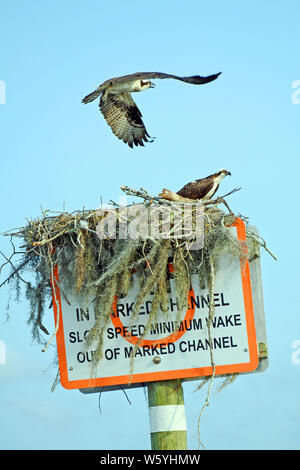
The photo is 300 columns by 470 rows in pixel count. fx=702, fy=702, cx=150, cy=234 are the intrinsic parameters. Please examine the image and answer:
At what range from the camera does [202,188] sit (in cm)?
634

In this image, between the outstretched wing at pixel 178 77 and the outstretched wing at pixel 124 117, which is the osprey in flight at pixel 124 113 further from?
the outstretched wing at pixel 178 77

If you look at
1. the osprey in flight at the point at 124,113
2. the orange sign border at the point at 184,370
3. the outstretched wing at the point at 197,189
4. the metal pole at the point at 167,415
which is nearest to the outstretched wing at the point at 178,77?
the osprey in flight at the point at 124,113

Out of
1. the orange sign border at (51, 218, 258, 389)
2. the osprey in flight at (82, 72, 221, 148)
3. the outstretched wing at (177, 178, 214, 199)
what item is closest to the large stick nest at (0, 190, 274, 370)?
the orange sign border at (51, 218, 258, 389)

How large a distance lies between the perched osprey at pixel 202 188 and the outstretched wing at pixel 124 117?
61.4 inches

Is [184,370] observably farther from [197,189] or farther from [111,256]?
[197,189]

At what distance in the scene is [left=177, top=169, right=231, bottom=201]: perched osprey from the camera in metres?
6.33

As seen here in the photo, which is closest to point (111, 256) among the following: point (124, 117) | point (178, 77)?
point (178, 77)

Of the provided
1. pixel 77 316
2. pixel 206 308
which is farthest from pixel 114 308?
pixel 206 308

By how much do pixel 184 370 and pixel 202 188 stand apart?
194cm

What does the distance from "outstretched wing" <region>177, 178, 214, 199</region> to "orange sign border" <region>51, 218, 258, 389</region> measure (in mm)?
1153

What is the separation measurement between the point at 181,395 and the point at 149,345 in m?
0.42

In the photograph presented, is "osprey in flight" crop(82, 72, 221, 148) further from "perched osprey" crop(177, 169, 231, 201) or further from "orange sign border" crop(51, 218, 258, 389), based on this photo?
"orange sign border" crop(51, 218, 258, 389)

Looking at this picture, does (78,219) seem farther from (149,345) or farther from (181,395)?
(181,395)

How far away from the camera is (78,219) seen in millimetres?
5289
